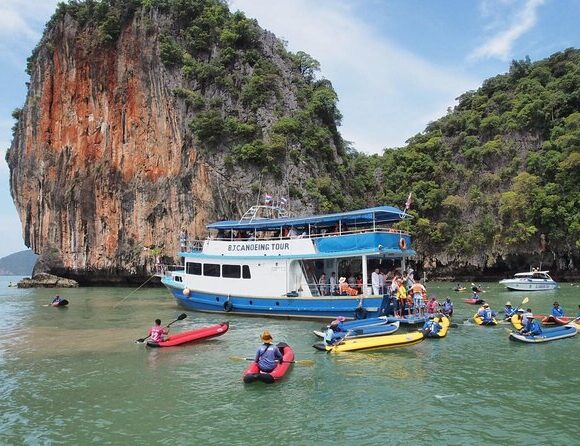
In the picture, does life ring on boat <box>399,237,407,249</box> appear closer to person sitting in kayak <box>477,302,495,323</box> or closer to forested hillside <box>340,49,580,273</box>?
person sitting in kayak <box>477,302,495,323</box>

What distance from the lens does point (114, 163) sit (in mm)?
52031

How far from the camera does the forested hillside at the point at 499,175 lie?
46.4 m

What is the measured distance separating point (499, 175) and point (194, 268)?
1545 inches

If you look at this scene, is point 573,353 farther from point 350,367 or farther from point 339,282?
point 339,282

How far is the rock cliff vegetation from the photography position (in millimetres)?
45281

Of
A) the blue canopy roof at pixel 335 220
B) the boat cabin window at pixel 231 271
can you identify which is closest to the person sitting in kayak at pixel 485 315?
the blue canopy roof at pixel 335 220

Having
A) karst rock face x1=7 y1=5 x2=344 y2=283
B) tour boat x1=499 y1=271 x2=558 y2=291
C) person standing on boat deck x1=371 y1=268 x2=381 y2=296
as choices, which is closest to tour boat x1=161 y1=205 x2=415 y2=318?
person standing on boat deck x1=371 y1=268 x2=381 y2=296

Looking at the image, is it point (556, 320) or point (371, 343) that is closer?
point (371, 343)

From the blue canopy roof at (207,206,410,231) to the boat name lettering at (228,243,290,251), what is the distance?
106 centimetres

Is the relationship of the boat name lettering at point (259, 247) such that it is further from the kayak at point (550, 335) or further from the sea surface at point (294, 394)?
the kayak at point (550, 335)

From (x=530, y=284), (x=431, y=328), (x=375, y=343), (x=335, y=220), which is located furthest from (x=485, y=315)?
(x=530, y=284)

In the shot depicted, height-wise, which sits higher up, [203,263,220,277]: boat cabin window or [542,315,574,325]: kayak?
[203,263,220,277]: boat cabin window

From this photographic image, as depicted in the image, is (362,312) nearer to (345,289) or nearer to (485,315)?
(345,289)

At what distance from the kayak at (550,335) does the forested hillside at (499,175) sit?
2917 centimetres
